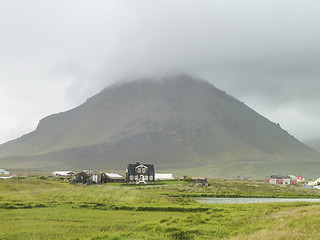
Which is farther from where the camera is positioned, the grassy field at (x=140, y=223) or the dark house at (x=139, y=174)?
the dark house at (x=139, y=174)

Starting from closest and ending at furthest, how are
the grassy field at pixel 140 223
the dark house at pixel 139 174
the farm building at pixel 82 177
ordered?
the grassy field at pixel 140 223 < the farm building at pixel 82 177 < the dark house at pixel 139 174

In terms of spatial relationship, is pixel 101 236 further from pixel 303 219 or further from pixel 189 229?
pixel 303 219

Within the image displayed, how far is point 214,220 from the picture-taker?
31859mm

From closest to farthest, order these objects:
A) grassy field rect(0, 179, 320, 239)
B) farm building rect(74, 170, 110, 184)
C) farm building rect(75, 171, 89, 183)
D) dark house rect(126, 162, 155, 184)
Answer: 1. grassy field rect(0, 179, 320, 239)
2. farm building rect(74, 170, 110, 184)
3. farm building rect(75, 171, 89, 183)
4. dark house rect(126, 162, 155, 184)

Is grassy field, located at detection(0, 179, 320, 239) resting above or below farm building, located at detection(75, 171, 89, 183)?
below

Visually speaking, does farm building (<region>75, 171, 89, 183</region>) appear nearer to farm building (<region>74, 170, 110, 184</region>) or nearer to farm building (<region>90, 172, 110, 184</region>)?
farm building (<region>74, 170, 110, 184</region>)

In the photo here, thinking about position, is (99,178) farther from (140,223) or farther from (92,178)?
(140,223)

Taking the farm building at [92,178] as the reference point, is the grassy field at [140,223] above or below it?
below

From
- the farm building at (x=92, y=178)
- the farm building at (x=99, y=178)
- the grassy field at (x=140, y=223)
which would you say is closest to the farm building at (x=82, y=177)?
the farm building at (x=92, y=178)

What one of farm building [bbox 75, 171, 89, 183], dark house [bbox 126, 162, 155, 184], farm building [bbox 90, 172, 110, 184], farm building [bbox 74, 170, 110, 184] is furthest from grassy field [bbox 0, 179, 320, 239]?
dark house [bbox 126, 162, 155, 184]

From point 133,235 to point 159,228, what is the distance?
2.71 meters

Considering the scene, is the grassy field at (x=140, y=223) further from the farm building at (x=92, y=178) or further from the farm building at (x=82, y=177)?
the farm building at (x=82, y=177)

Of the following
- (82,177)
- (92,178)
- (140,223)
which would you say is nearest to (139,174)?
(92,178)

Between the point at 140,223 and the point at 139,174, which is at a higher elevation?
the point at 139,174
